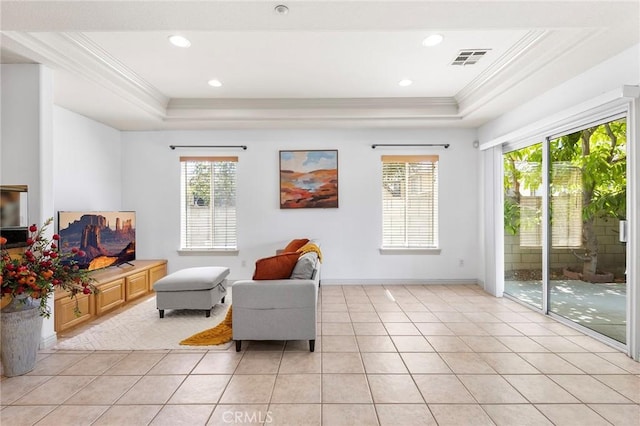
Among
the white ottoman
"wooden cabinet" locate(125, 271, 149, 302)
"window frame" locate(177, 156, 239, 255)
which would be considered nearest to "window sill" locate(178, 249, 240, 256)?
"window frame" locate(177, 156, 239, 255)

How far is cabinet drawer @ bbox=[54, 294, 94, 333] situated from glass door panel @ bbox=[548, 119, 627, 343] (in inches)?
209

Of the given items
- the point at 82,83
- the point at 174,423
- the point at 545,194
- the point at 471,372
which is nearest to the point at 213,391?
the point at 174,423

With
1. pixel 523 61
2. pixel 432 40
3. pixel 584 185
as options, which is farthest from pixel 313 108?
pixel 584 185

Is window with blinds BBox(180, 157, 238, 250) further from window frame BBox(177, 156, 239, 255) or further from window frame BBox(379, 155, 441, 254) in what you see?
window frame BBox(379, 155, 441, 254)

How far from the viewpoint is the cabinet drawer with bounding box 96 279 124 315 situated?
13.0 feet

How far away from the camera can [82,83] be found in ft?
11.5

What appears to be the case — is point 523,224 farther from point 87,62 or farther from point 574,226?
point 87,62

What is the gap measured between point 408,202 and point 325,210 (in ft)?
4.66

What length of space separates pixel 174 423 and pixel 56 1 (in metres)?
2.81

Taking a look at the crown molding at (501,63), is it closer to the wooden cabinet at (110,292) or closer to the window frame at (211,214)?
the window frame at (211,214)

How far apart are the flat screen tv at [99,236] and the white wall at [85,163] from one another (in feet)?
1.30

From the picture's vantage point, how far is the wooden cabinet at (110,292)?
3.43 metres

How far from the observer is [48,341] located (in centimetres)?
312

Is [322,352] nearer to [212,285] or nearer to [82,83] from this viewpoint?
[212,285]
